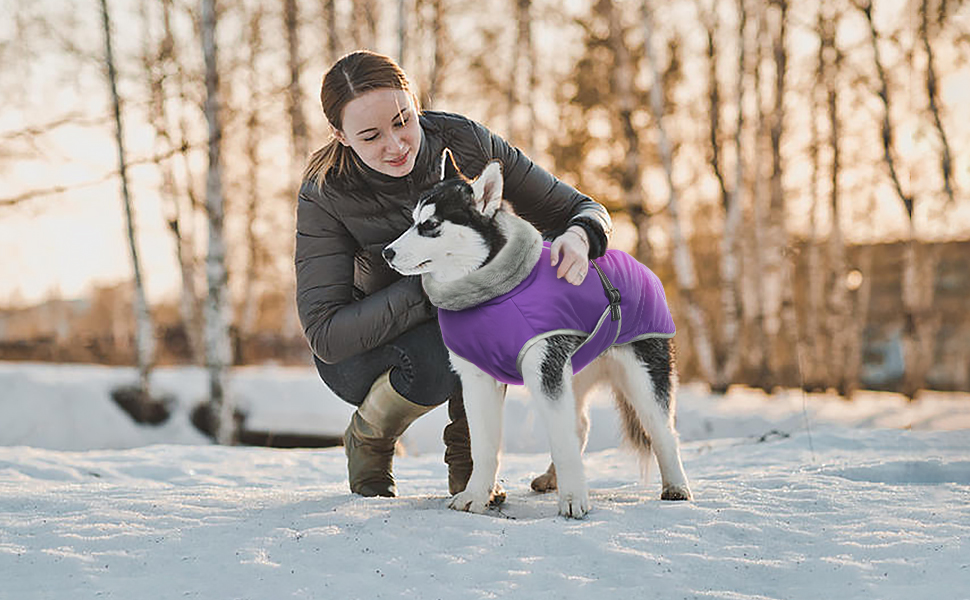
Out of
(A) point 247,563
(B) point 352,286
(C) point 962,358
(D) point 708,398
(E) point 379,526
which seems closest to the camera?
(A) point 247,563

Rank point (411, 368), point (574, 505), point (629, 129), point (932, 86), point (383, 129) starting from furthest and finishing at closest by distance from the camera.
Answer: point (932, 86) < point (629, 129) < point (411, 368) < point (383, 129) < point (574, 505)

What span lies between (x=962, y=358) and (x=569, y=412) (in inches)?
1055

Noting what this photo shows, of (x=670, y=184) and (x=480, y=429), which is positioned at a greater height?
(x=670, y=184)

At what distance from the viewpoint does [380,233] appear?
9.93 ft

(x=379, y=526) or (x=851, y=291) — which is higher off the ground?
(x=851, y=291)

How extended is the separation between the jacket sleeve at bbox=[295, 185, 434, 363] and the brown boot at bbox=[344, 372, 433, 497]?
0.22m

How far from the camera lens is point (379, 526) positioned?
8.19 feet

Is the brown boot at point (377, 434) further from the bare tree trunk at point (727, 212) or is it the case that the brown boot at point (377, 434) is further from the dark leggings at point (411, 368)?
the bare tree trunk at point (727, 212)

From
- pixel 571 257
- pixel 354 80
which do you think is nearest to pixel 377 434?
pixel 571 257

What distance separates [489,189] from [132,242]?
7703 mm

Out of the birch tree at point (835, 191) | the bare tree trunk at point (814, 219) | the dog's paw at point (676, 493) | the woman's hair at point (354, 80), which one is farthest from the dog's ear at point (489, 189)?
the bare tree trunk at point (814, 219)

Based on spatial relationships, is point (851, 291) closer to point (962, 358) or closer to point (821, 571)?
point (962, 358)

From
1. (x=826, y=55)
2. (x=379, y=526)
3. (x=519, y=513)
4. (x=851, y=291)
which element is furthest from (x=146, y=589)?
(x=851, y=291)

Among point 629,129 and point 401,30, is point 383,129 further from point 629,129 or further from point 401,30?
point 629,129
